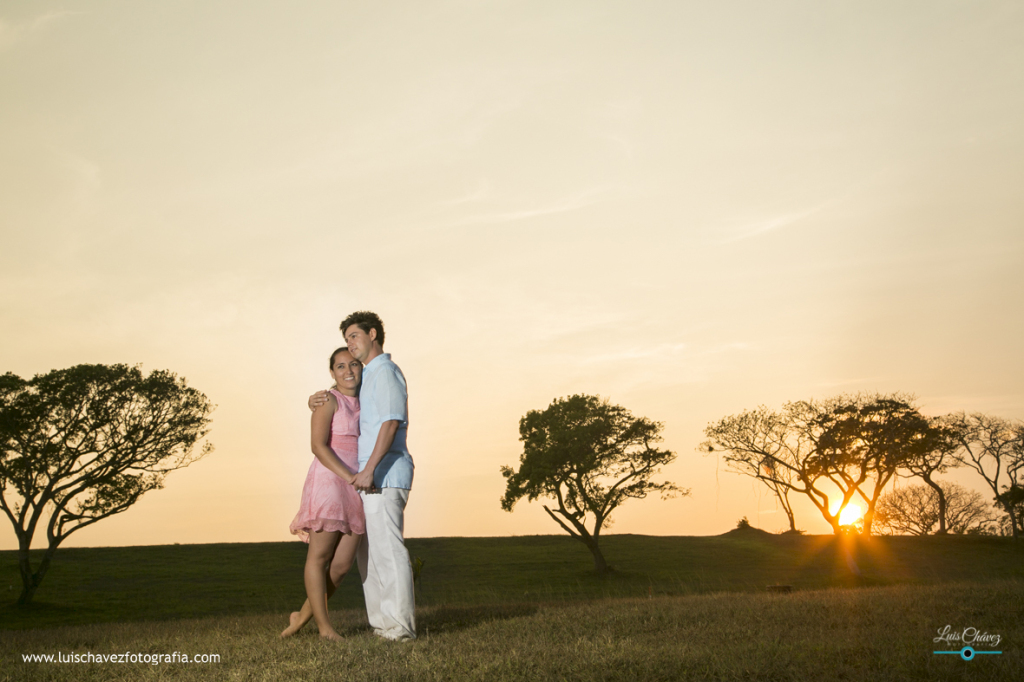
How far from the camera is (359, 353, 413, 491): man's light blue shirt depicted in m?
6.27

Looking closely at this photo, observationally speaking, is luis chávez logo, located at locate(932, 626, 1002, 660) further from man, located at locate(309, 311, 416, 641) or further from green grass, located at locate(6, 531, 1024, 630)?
green grass, located at locate(6, 531, 1024, 630)

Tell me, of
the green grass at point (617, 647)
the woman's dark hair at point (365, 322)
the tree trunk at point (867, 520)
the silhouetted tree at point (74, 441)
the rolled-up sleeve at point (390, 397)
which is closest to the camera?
the green grass at point (617, 647)

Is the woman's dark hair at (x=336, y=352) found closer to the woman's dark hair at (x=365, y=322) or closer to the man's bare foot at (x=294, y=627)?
the woman's dark hair at (x=365, y=322)

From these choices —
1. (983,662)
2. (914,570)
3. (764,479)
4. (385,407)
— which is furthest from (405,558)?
(914,570)

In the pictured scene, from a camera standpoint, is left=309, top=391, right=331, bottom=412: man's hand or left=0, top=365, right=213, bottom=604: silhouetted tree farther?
left=0, top=365, right=213, bottom=604: silhouetted tree

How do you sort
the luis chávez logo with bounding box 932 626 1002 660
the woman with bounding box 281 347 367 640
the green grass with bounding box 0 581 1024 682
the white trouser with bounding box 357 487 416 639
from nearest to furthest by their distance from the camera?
the green grass with bounding box 0 581 1024 682, the luis chávez logo with bounding box 932 626 1002 660, the white trouser with bounding box 357 487 416 639, the woman with bounding box 281 347 367 640

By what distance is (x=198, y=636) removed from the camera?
6867mm

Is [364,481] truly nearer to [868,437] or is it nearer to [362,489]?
[362,489]

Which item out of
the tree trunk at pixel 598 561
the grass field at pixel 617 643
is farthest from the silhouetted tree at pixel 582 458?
the grass field at pixel 617 643

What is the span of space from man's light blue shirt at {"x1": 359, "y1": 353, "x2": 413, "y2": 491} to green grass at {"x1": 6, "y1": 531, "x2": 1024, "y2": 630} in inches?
813

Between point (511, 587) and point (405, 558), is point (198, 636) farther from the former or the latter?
point (511, 587)

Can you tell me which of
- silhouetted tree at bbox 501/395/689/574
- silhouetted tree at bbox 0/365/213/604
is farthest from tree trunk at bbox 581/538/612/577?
silhouetted tree at bbox 0/365/213/604

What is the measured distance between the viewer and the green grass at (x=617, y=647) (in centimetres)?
459

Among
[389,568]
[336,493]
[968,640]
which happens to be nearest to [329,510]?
[336,493]
